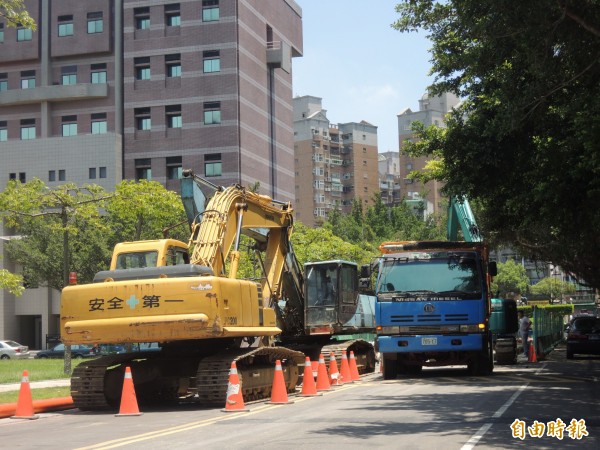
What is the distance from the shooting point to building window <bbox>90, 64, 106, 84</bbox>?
72.3 metres

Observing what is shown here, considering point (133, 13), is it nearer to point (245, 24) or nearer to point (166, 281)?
point (245, 24)

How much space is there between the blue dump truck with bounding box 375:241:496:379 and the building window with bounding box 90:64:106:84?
174 feet

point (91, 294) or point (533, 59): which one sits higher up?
point (533, 59)

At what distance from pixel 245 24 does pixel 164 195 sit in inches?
1565

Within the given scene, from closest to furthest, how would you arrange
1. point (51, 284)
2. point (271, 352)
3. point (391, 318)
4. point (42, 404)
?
point (42, 404)
point (271, 352)
point (391, 318)
point (51, 284)

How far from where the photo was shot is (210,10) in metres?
70.4

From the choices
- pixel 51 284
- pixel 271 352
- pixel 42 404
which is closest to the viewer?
pixel 42 404

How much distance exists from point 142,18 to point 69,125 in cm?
1018

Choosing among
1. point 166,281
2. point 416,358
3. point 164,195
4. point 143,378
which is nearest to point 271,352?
point 143,378

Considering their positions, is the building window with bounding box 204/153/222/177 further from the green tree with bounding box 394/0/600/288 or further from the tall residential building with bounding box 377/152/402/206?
the tall residential building with bounding box 377/152/402/206

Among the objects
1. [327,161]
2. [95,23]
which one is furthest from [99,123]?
[327,161]

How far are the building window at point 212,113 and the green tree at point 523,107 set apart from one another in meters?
45.1

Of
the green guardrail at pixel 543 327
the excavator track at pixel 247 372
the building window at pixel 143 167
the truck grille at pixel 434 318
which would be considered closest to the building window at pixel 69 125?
the building window at pixel 143 167

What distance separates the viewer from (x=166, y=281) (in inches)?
641
